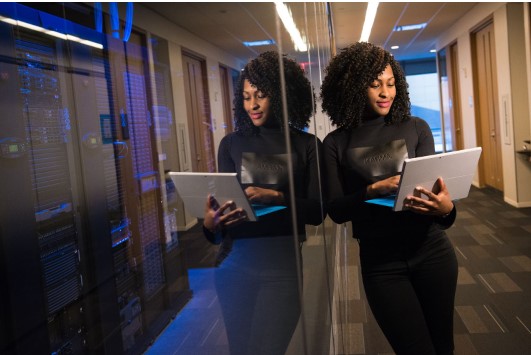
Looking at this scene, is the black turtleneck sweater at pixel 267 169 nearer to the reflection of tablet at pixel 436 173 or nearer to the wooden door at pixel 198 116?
the wooden door at pixel 198 116

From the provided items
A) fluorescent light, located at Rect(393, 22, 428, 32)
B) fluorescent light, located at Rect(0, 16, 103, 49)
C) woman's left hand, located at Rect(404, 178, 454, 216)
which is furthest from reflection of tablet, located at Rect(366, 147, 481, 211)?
fluorescent light, located at Rect(393, 22, 428, 32)

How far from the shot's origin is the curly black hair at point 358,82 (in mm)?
1279

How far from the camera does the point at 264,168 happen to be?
0.51 metres

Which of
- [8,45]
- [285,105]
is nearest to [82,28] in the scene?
[8,45]

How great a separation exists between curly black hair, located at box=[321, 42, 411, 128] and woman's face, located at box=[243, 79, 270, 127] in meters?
0.77

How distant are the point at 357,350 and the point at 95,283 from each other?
188 centimetres

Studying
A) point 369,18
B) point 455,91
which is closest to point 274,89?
point 369,18

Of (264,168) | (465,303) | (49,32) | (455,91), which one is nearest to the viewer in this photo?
(49,32)

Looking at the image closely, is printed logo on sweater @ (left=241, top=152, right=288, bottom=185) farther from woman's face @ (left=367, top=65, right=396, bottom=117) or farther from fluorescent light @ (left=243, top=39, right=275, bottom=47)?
woman's face @ (left=367, top=65, right=396, bottom=117)

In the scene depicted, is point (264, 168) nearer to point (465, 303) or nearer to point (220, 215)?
point (220, 215)

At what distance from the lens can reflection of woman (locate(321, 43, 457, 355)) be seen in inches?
49.0

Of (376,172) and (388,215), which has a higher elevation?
(376,172)

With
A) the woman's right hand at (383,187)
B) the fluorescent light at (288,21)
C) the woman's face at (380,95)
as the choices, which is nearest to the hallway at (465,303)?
the woman's right hand at (383,187)

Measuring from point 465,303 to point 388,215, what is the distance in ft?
5.23
